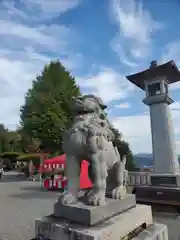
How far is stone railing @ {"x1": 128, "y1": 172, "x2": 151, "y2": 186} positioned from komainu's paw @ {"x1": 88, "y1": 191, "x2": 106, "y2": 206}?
623 centimetres

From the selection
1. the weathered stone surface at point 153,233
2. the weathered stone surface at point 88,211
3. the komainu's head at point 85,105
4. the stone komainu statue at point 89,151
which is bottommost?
the weathered stone surface at point 153,233

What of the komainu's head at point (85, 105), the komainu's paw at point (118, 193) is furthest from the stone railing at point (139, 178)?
the komainu's head at point (85, 105)

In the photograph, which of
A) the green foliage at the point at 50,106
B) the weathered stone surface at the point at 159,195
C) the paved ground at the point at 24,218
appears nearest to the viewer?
the paved ground at the point at 24,218

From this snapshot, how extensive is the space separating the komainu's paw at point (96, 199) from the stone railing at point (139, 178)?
6225 millimetres

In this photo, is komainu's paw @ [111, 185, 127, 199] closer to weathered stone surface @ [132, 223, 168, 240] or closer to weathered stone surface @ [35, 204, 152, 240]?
weathered stone surface @ [35, 204, 152, 240]

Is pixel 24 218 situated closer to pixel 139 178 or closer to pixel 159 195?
pixel 159 195

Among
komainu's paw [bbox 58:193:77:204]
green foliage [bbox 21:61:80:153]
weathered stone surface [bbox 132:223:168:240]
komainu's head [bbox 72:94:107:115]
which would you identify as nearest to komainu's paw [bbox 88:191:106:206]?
komainu's paw [bbox 58:193:77:204]

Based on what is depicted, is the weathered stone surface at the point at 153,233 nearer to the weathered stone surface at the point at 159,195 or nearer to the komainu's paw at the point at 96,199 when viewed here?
the komainu's paw at the point at 96,199

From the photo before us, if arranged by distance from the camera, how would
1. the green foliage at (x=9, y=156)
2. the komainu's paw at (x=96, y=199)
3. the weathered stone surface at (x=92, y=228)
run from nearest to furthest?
the weathered stone surface at (x=92, y=228)
the komainu's paw at (x=96, y=199)
the green foliage at (x=9, y=156)

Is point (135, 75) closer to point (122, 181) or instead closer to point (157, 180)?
point (157, 180)

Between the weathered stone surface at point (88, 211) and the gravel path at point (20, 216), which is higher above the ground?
the weathered stone surface at point (88, 211)

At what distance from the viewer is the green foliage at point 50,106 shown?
14500 millimetres

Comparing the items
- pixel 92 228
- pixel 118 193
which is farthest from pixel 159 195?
pixel 92 228

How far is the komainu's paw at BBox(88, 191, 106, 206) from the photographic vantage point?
72.9 inches
